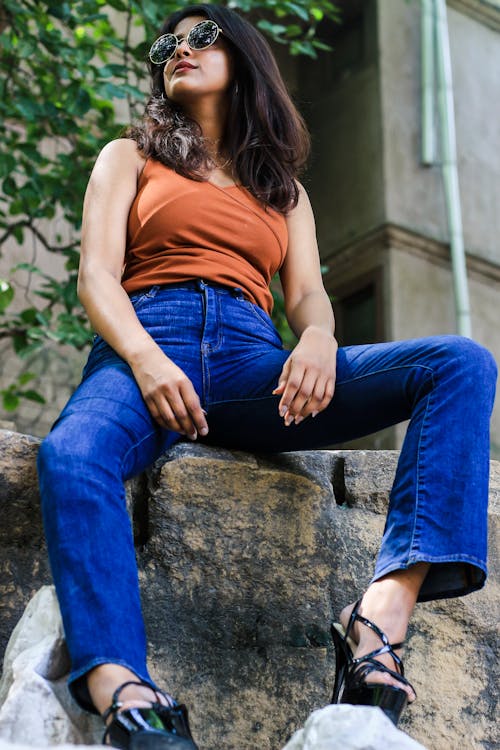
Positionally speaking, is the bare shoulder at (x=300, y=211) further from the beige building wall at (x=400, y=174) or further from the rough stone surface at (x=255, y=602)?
the beige building wall at (x=400, y=174)

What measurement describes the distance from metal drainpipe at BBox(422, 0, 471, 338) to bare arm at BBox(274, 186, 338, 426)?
6.26 meters

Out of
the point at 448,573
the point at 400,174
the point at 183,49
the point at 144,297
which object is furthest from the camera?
the point at 400,174

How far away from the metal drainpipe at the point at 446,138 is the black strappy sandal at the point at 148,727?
24.5 feet

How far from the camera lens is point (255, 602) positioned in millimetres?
2568

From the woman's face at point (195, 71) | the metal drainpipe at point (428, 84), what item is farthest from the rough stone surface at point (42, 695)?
the metal drainpipe at point (428, 84)

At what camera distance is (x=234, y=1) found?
5.85m

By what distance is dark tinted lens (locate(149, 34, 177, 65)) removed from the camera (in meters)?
3.01

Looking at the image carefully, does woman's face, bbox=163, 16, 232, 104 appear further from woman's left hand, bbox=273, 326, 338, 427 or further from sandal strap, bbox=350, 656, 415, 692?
sandal strap, bbox=350, 656, 415, 692

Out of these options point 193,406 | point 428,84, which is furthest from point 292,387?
point 428,84

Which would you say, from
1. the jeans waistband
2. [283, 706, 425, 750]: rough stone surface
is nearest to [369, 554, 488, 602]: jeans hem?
[283, 706, 425, 750]: rough stone surface

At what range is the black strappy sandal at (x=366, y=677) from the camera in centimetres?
Answer: 199

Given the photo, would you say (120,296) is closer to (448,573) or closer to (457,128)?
(448,573)

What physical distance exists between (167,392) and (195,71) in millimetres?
1029

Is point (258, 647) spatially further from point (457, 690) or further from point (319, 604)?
point (457, 690)
